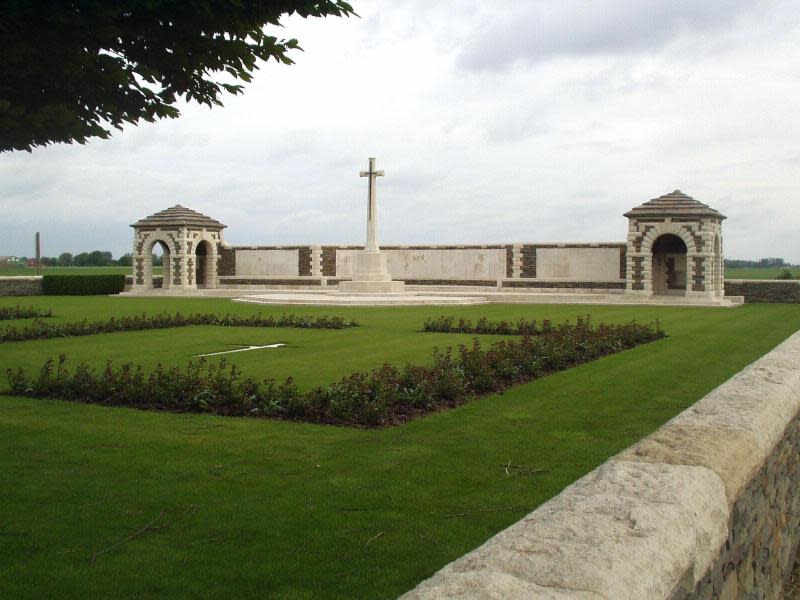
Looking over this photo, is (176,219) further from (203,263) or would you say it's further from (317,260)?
(317,260)

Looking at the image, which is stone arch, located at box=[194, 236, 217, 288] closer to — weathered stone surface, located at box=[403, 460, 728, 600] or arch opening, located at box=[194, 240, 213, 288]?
arch opening, located at box=[194, 240, 213, 288]

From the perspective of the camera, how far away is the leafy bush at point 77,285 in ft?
124

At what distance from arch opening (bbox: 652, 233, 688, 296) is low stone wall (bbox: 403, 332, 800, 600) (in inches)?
1244

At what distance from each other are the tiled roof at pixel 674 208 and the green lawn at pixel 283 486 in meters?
21.6

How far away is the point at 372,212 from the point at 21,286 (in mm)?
17713

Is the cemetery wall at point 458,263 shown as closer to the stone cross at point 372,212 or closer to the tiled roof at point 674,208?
the tiled roof at point 674,208

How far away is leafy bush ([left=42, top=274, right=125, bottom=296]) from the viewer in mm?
37875

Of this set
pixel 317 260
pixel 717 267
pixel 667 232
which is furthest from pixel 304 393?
pixel 317 260

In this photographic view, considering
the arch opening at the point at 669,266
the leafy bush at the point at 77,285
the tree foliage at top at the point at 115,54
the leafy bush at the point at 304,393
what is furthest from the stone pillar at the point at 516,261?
the tree foliage at top at the point at 115,54

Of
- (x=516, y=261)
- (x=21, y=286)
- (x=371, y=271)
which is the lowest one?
(x=21, y=286)

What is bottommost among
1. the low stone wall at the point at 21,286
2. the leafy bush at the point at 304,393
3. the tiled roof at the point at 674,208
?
the leafy bush at the point at 304,393

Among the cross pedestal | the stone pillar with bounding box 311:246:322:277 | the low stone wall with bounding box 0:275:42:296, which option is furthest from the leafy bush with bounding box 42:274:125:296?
the cross pedestal

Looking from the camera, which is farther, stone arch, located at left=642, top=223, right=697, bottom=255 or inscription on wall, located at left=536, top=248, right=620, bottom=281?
inscription on wall, located at left=536, top=248, right=620, bottom=281

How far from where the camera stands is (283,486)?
19.4 ft
